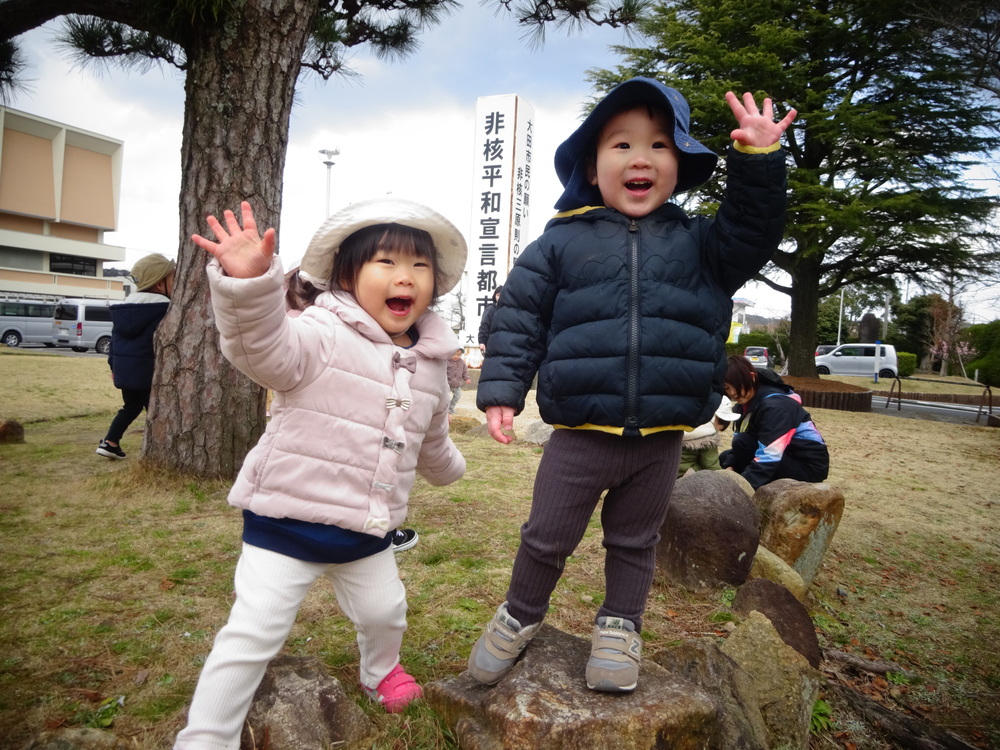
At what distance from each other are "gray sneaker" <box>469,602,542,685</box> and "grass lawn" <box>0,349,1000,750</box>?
171mm

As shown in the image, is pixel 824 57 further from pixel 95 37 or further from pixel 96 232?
pixel 96 232

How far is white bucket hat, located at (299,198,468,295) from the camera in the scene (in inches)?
66.4

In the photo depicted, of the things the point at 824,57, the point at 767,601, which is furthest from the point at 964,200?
the point at 767,601

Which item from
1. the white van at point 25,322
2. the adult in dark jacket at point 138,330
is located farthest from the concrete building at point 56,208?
the adult in dark jacket at point 138,330

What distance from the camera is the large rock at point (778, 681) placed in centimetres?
176

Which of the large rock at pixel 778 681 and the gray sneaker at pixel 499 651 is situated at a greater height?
the gray sneaker at pixel 499 651

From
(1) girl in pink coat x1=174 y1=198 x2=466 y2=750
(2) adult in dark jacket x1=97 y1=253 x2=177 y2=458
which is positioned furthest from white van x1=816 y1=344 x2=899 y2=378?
(1) girl in pink coat x1=174 y1=198 x2=466 y2=750

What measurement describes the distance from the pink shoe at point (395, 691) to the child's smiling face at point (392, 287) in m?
0.94

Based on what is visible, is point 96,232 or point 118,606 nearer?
point 118,606

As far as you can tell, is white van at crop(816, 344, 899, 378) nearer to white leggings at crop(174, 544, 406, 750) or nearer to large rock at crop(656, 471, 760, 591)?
large rock at crop(656, 471, 760, 591)

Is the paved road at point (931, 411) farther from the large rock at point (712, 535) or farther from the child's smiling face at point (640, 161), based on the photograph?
the child's smiling face at point (640, 161)

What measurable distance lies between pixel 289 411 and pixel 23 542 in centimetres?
206

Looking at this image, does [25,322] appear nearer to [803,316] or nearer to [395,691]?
[803,316]

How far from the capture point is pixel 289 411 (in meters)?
1.55
